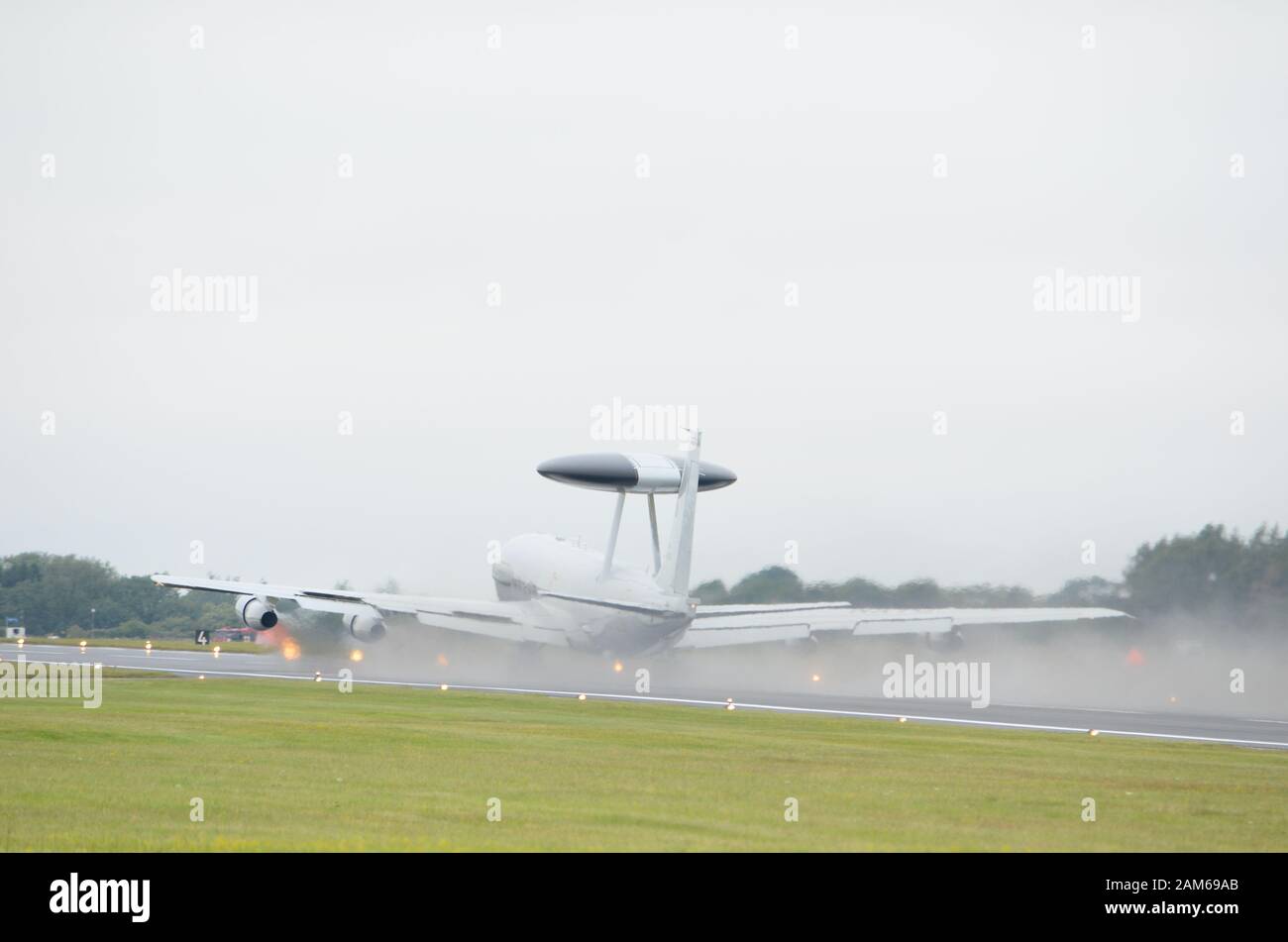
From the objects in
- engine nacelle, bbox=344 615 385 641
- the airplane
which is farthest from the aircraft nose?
engine nacelle, bbox=344 615 385 641

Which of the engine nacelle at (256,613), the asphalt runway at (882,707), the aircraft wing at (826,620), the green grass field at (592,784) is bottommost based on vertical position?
the green grass field at (592,784)

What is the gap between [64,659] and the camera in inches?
2522

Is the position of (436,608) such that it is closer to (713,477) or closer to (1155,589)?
(713,477)

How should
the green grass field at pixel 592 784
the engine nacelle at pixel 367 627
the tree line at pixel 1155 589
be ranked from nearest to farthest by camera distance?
the green grass field at pixel 592 784
the tree line at pixel 1155 589
the engine nacelle at pixel 367 627

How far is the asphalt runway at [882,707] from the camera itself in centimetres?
3678

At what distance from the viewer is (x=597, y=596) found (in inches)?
2319

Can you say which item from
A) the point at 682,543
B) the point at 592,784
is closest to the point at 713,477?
the point at 682,543

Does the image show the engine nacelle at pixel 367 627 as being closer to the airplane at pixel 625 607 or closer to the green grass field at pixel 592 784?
the airplane at pixel 625 607

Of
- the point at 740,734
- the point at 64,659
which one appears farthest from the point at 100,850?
the point at 64,659

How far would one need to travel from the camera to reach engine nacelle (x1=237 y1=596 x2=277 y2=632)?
61.5 metres

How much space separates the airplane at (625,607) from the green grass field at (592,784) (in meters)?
17.2

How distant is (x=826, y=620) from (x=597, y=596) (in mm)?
9004

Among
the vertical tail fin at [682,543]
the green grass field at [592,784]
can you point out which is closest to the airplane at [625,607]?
the vertical tail fin at [682,543]

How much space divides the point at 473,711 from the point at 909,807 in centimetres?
2064
